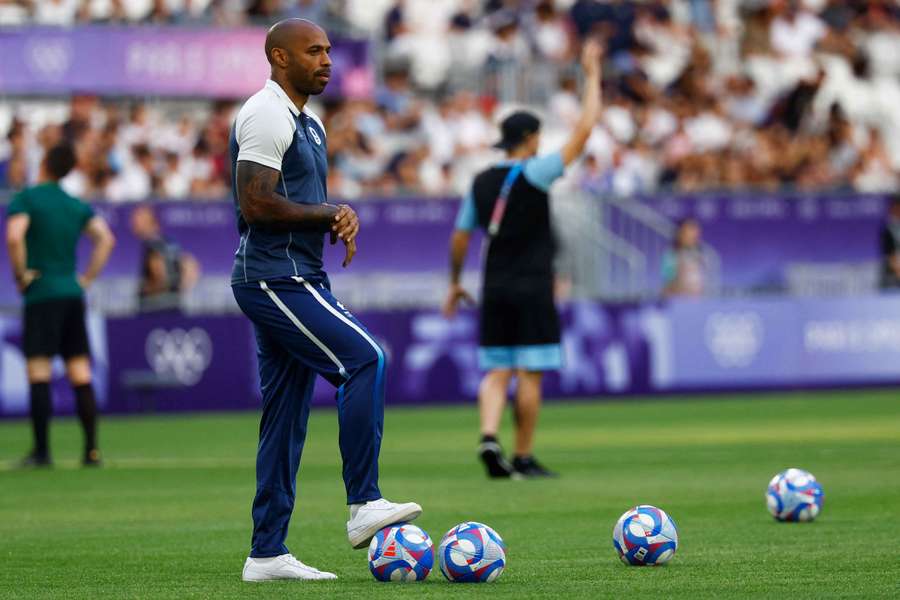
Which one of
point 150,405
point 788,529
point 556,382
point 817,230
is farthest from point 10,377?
point 788,529

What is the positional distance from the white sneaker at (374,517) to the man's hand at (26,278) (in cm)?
752

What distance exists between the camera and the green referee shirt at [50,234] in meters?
14.3

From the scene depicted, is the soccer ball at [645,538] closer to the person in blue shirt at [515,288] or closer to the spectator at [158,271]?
the person in blue shirt at [515,288]

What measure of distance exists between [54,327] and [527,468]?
413cm

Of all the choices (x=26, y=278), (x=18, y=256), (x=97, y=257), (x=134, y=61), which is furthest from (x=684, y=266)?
(x=18, y=256)

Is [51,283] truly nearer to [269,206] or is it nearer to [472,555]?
[269,206]

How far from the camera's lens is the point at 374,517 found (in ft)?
24.0

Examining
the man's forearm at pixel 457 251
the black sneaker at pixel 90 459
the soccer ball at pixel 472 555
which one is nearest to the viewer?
the soccer ball at pixel 472 555

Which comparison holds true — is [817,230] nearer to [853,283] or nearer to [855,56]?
[853,283]

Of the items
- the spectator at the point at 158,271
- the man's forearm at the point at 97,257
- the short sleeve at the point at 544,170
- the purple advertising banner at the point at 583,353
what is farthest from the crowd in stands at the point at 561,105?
the short sleeve at the point at 544,170

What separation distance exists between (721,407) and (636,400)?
191 centimetres

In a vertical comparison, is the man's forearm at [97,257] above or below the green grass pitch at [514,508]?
above

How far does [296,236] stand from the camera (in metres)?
7.54

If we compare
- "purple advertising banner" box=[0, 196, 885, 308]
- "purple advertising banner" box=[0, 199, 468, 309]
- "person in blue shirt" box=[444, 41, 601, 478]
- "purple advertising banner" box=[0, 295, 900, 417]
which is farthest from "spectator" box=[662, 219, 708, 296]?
"person in blue shirt" box=[444, 41, 601, 478]
